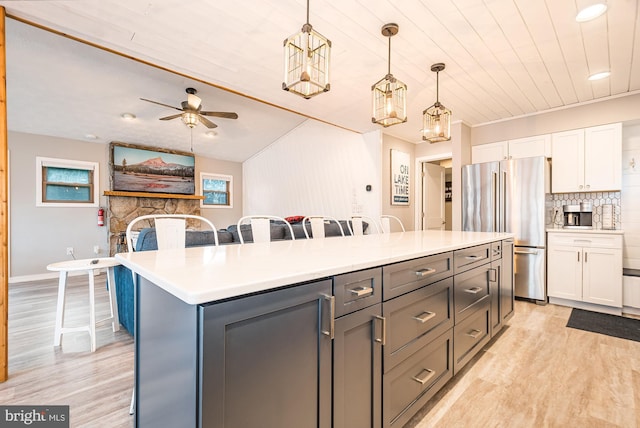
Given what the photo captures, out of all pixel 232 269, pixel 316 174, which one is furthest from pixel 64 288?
pixel 316 174

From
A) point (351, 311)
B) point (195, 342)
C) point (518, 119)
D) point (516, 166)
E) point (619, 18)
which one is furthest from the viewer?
point (518, 119)

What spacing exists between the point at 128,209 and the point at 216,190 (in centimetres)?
209

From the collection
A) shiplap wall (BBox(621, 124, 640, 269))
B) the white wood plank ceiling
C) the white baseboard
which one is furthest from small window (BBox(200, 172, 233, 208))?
shiplap wall (BBox(621, 124, 640, 269))

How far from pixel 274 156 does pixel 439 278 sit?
6128mm

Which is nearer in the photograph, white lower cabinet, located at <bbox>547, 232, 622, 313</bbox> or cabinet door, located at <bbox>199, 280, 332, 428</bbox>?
cabinet door, located at <bbox>199, 280, 332, 428</bbox>

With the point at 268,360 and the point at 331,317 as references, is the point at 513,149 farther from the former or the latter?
the point at 268,360

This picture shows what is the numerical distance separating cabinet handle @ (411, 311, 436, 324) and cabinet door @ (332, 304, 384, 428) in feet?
1.07

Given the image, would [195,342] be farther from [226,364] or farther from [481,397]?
[481,397]

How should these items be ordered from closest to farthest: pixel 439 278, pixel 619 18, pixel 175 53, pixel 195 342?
pixel 195 342, pixel 439 278, pixel 619 18, pixel 175 53

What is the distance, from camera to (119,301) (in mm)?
2916

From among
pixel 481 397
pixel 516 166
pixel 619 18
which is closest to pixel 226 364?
pixel 481 397

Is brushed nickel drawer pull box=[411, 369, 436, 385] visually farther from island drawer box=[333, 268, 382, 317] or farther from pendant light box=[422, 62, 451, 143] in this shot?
pendant light box=[422, 62, 451, 143]

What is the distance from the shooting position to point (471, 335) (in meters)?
2.04

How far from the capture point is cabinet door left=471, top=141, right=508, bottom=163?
13.9 ft
